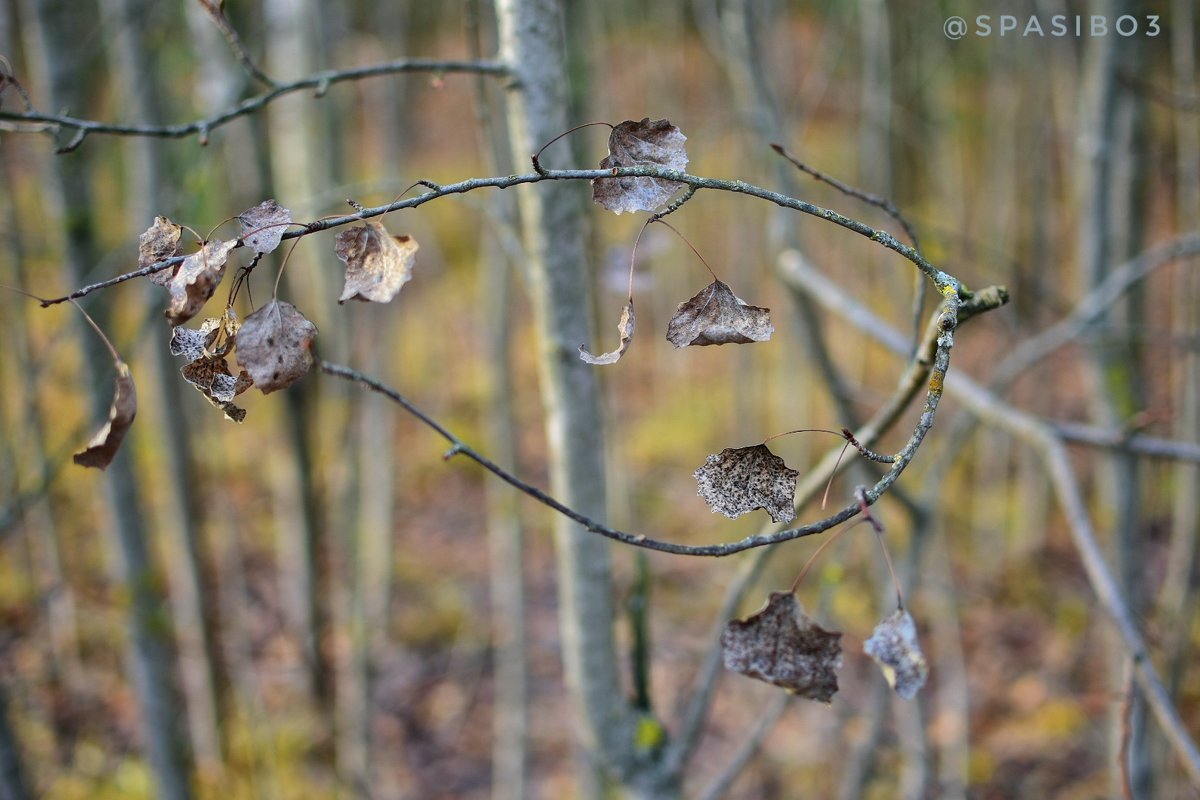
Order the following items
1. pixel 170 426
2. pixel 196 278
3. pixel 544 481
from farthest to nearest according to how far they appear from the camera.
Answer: pixel 544 481, pixel 170 426, pixel 196 278

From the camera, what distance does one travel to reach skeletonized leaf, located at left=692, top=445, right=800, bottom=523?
601 mm

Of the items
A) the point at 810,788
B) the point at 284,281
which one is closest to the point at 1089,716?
the point at 810,788

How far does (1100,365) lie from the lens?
2.40 meters

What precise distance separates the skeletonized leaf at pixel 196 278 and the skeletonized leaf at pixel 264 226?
0.04 ft

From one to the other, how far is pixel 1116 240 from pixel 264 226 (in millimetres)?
2699

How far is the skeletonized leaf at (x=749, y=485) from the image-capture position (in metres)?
0.60

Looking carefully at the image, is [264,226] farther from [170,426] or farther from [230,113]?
[170,426]

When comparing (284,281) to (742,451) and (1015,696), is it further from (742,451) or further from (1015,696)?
(1015,696)

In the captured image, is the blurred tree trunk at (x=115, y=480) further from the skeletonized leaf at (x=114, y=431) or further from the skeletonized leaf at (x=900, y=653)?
the skeletonized leaf at (x=900, y=653)

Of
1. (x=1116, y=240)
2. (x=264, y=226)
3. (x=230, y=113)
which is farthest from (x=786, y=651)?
(x=1116, y=240)

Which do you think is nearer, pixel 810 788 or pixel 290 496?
pixel 290 496

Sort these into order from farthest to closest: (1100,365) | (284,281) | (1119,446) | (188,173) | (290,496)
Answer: (290,496), (284,281), (1100,365), (188,173), (1119,446)

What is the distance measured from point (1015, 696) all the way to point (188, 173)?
14.2 feet

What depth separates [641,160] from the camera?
0.65 metres
